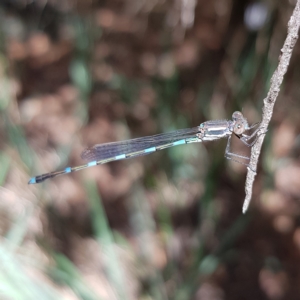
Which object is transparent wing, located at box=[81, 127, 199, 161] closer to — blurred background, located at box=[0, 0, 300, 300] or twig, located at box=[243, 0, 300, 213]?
blurred background, located at box=[0, 0, 300, 300]

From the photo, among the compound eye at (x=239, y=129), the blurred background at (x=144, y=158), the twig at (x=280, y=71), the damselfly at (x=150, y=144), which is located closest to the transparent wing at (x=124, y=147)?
the damselfly at (x=150, y=144)

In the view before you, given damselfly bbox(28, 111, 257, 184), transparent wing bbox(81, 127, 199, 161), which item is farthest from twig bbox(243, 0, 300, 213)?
transparent wing bbox(81, 127, 199, 161)

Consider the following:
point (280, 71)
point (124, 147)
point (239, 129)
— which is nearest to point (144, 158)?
point (124, 147)

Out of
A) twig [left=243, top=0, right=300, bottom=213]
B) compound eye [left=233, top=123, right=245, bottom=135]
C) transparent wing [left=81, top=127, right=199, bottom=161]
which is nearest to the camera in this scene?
twig [left=243, top=0, right=300, bottom=213]

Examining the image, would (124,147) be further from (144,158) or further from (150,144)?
(144,158)

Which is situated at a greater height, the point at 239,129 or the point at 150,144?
the point at 150,144

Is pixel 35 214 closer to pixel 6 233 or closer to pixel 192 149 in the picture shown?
pixel 6 233

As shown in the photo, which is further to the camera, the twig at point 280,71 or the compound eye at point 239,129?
the compound eye at point 239,129

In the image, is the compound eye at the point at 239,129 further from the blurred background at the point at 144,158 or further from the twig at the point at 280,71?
the twig at the point at 280,71
